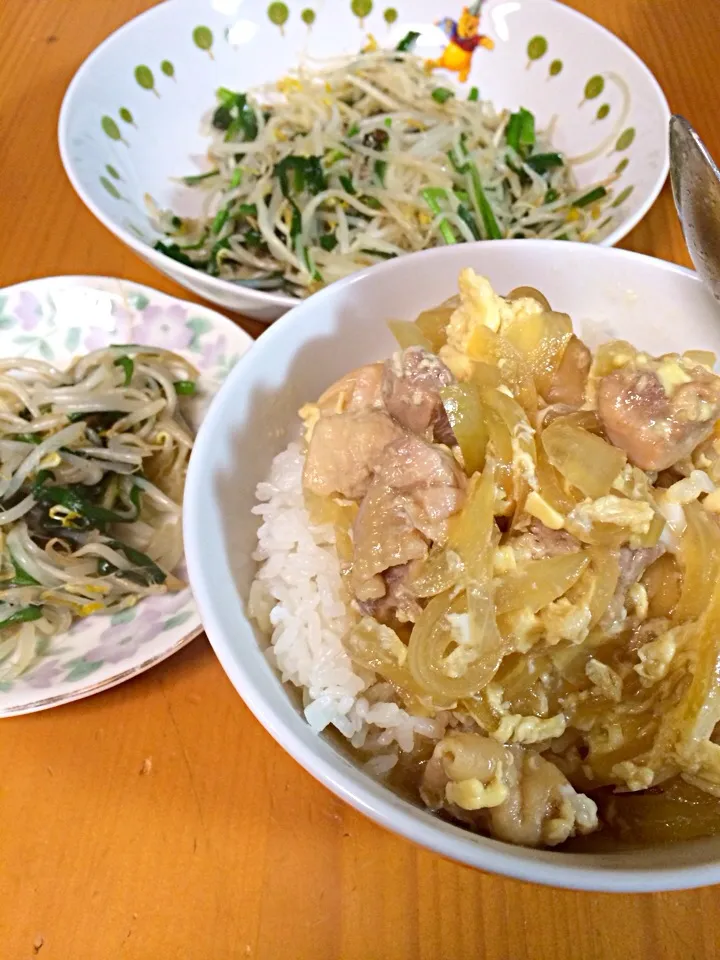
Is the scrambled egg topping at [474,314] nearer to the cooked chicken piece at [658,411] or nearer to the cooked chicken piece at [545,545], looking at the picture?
the cooked chicken piece at [658,411]

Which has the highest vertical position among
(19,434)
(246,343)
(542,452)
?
(542,452)

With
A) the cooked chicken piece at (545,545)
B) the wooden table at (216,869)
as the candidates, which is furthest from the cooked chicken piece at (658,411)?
the wooden table at (216,869)

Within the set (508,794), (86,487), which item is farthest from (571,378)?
(86,487)

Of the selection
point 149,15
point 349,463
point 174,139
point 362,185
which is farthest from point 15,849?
point 149,15

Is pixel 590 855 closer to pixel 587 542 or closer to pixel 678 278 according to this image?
pixel 587 542

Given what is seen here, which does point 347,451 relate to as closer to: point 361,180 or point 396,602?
point 396,602

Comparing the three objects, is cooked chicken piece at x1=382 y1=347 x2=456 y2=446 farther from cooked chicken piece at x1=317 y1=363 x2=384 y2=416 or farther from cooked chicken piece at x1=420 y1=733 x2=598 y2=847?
cooked chicken piece at x1=420 y1=733 x2=598 y2=847

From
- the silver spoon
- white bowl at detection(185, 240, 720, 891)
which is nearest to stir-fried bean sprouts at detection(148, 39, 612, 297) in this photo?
the silver spoon
